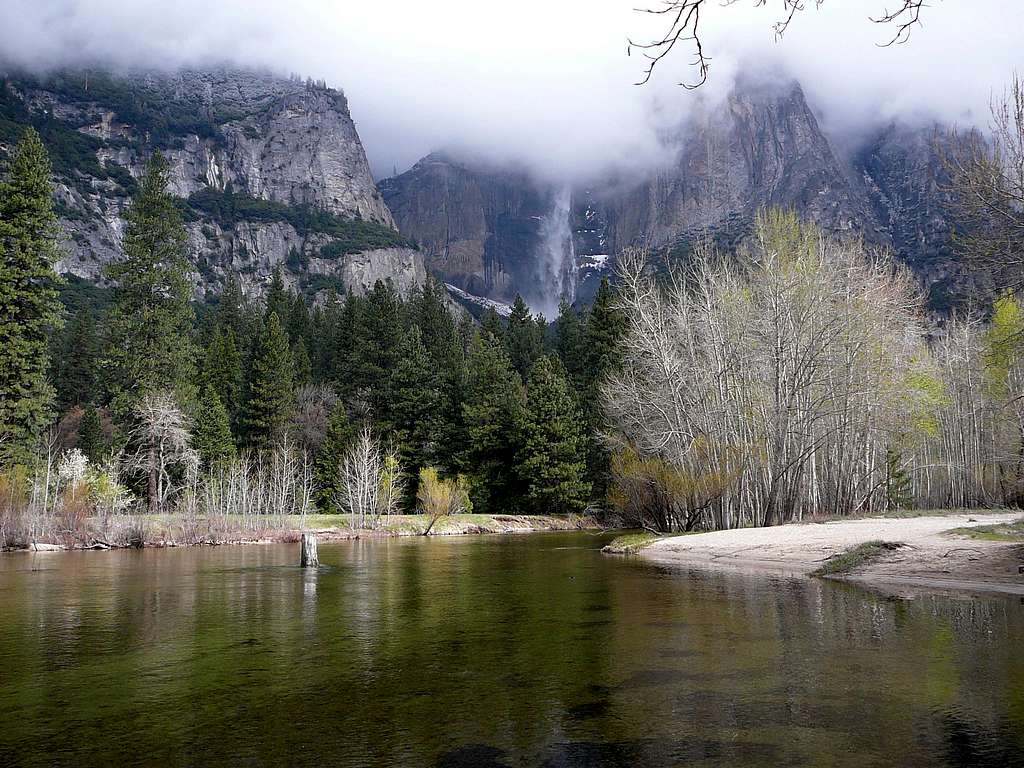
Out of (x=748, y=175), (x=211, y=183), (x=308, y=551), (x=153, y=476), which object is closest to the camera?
(x=308, y=551)

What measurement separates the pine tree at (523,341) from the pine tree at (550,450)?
23.6 m

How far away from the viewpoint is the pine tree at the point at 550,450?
2190 inches

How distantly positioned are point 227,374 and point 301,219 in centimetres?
12222

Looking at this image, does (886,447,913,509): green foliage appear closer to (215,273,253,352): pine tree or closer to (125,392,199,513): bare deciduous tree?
(125,392,199,513): bare deciduous tree

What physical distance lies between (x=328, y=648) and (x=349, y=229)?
182 metres

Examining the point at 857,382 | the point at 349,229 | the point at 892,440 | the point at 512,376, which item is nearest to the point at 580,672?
the point at 857,382

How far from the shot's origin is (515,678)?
8883mm

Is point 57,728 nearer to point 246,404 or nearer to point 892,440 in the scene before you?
point 892,440

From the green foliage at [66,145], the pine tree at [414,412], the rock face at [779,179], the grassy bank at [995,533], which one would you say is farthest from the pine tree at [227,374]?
the green foliage at [66,145]

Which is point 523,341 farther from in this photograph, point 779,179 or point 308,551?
point 779,179

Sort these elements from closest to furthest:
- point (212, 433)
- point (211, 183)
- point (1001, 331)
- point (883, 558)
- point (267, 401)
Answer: point (883, 558) < point (1001, 331) < point (212, 433) < point (267, 401) < point (211, 183)

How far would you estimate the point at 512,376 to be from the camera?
225ft

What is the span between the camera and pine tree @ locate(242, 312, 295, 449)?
63.3m

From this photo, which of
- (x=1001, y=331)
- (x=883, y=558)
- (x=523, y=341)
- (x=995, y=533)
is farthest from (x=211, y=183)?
(x=995, y=533)
